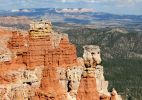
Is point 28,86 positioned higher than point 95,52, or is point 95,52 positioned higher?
point 95,52

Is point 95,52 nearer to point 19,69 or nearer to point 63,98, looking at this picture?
point 63,98

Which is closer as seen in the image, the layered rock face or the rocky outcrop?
the rocky outcrop

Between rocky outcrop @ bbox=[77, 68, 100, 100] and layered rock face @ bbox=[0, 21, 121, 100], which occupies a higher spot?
rocky outcrop @ bbox=[77, 68, 100, 100]

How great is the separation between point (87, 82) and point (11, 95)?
15808 millimetres

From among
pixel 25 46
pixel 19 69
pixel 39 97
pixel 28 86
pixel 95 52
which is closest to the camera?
pixel 95 52

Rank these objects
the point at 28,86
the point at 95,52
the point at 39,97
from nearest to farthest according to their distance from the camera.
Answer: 1. the point at 95,52
2. the point at 39,97
3. the point at 28,86

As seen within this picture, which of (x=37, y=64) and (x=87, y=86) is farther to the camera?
(x=37, y=64)

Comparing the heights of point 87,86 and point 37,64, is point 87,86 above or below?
above

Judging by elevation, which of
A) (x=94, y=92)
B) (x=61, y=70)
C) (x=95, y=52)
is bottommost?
(x=61, y=70)

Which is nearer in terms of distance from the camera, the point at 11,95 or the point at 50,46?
the point at 11,95

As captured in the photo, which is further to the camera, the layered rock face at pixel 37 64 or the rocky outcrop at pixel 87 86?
the layered rock face at pixel 37 64

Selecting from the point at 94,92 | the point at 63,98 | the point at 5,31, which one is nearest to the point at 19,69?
the point at 5,31

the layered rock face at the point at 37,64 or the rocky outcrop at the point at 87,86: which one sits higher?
the rocky outcrop at the point at 87,86

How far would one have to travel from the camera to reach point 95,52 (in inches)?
1278
